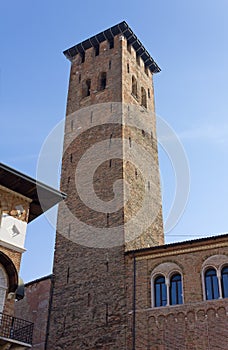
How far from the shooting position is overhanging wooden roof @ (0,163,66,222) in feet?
51.2

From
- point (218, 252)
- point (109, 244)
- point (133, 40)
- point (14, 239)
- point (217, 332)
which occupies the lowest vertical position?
point (217, 332)

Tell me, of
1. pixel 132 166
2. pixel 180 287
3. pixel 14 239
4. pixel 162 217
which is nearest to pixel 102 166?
pixel 132 166

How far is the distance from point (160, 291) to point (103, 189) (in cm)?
669

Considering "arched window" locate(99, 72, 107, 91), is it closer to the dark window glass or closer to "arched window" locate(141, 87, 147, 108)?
"arched window" locate(141, 87, 147, 108)

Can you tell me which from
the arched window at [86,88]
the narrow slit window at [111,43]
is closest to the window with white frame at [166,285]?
the arched window at [86,88]

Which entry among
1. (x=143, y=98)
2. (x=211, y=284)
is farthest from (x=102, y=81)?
(x=211, y=284)

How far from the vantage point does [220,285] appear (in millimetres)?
18922

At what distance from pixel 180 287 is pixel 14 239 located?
7.77 metres

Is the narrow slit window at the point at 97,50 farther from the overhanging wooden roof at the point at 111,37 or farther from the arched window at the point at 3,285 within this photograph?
the arched window at the point at 3,285

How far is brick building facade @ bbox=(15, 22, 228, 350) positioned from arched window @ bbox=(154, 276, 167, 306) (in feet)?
0.16

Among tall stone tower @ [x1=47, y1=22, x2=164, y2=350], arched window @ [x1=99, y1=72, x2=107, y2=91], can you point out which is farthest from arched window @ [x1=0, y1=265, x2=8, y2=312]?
arched window @ [x1=99, y1=72, x2=107, y2=91]

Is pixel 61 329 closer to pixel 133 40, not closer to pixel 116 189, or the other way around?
pixel 116 189

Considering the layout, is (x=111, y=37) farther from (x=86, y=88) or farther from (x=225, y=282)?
(x=225, y=282)

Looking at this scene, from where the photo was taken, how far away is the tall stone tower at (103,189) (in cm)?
2134
